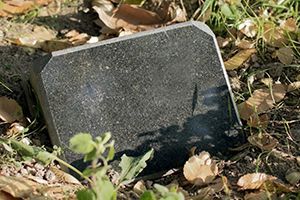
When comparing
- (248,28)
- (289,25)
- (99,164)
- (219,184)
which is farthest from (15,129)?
(289,25)

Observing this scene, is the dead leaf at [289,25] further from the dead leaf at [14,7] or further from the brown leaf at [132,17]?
the dead leaf at [14,7]

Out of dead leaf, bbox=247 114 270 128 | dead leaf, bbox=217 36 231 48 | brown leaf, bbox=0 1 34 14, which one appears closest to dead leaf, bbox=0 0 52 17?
brown leaf, bbox=0 1 34 14

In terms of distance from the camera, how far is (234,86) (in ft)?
7.92

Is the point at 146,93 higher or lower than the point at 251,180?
higher

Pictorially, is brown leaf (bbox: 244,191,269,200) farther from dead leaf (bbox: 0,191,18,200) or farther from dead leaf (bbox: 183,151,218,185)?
dead leaf (bbox: 0,191,18,200)

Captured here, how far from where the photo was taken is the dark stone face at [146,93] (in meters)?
2.13

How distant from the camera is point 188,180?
6.91 feet

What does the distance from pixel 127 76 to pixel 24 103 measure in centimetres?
36

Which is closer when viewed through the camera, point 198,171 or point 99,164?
point 99,164

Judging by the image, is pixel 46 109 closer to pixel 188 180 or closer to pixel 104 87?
pixel 104 87

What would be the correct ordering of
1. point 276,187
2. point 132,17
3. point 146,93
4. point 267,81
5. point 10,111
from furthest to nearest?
point 132,17, point 267,81, point 10,111, point 146,93, point 276,187

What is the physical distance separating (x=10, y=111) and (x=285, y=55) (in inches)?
33.6

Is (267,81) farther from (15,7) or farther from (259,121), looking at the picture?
(15,7)

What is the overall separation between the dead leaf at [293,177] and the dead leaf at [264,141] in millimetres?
104
